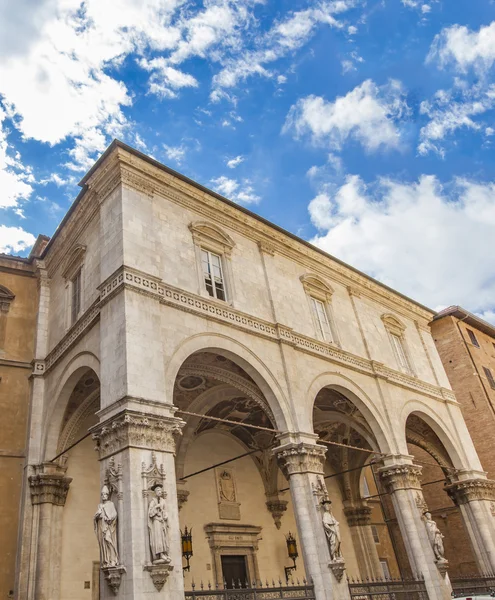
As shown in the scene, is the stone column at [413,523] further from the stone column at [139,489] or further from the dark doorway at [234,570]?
the stone column at [139,489]

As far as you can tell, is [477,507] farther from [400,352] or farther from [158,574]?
[158,574]

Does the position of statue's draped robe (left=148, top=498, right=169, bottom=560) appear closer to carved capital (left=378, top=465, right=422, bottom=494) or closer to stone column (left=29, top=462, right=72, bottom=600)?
stone column (left=29, top=462, right=72, bottom=600)

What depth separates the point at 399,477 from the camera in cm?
1574

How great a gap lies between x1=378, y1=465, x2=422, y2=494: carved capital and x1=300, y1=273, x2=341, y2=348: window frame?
387 centimetres

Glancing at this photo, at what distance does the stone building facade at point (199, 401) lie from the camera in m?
10.2

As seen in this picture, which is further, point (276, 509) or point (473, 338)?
point (473, 338)

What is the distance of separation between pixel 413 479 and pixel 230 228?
8.98 m

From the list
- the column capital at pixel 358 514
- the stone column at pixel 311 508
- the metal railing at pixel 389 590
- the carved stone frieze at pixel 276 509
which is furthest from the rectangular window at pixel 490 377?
the stone column at pixel 311 508

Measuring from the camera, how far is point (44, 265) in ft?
54.5

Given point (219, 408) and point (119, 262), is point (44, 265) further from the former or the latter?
point (219, 408)

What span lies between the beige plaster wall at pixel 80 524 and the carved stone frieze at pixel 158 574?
519cm

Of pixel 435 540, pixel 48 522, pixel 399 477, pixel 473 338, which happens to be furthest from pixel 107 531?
pixel 473 338

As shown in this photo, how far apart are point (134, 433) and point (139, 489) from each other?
975mm

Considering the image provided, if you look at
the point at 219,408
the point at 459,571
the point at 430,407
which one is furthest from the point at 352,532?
the point at 219,408
